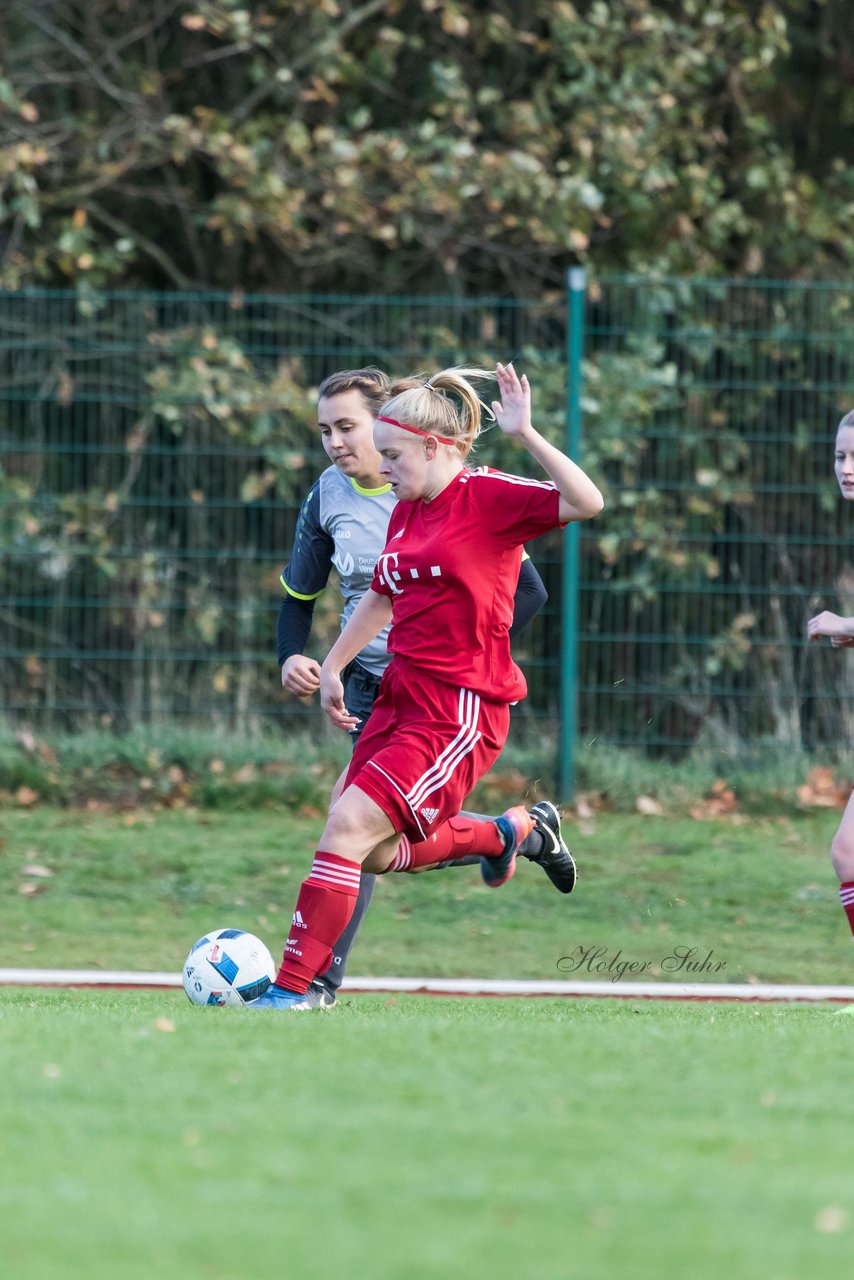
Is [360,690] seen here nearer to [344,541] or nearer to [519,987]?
[344,541]

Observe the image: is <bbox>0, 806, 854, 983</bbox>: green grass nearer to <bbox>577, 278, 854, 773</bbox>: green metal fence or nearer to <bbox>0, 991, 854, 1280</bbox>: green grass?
<bbox>577, 278, 854, 773</bbox>: green metal fence

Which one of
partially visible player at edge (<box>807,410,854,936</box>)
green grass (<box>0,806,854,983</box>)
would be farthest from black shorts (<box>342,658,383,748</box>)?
green grass (<box>0,806,854,983</box>)

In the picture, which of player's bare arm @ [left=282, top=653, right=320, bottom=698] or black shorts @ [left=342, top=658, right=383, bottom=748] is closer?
player's bare arm @ [left=282, top=653, right=320, bottom=698]

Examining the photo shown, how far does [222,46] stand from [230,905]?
6.30 metres

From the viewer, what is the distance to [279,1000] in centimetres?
563

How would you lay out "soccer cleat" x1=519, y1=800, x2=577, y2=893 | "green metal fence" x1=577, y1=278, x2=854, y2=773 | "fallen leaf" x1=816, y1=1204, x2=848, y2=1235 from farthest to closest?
"green metal fence" x1=577, y1=278, x2=854, y2=773, "soccer cleat" x1=519, y1=800, x2=577, y2=893, "fallen leaf" x1=816, y1=1204, x2=848, y2=1235

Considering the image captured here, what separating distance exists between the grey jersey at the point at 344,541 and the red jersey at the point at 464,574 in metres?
0.63

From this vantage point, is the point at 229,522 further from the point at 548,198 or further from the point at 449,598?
the point at 449,598

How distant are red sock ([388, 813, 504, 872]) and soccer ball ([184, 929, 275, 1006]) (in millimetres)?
514

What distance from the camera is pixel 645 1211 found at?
9.82ft

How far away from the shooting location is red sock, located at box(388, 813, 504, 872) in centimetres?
581

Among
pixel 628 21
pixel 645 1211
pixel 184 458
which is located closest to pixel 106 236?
pixel 184 458

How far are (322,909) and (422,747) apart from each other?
0.57 m

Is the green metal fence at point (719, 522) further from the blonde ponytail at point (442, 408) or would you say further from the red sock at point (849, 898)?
the blonde ponytail at point (442, 408)
